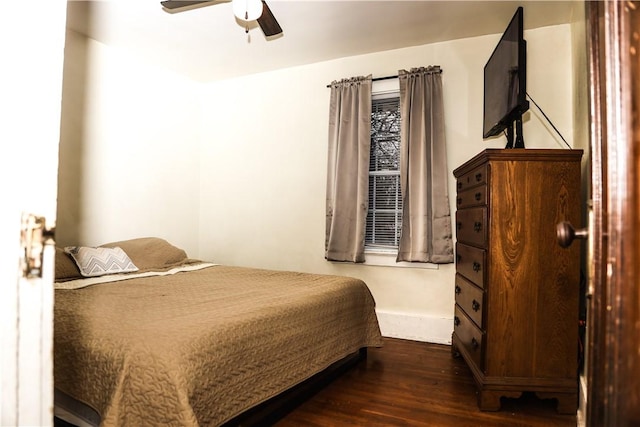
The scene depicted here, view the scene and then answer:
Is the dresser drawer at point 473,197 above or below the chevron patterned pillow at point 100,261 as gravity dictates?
above

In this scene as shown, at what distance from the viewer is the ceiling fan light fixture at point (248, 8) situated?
95.1 inches

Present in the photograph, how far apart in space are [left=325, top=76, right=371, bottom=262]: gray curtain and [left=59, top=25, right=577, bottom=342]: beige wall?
212 mm

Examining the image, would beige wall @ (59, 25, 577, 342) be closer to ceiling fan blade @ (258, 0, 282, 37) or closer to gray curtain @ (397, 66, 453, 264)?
gray curtain @ (397, 66, 453, 264)

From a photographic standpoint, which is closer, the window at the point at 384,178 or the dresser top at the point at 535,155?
the dresser top at the point at 535,155

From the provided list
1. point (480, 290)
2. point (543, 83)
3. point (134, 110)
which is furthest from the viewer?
point (134, 110)

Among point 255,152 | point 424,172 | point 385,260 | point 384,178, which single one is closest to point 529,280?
point 424,172

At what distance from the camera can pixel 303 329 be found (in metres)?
2.16

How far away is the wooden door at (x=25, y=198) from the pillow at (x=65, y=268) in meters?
2.37

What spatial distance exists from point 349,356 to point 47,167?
2514 mm

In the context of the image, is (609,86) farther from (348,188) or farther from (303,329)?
(348,188)

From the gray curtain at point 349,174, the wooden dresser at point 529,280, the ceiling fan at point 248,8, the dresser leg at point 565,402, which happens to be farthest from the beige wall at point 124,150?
the dresser leg at point 565,402

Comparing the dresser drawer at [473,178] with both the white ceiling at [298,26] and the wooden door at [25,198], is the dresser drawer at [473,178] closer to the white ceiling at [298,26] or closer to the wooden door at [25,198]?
the white ceiling at [298,26]

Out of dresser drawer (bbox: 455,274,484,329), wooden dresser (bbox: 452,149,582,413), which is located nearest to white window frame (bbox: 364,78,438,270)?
dresser drawer (bbox: 455,274,484,329)

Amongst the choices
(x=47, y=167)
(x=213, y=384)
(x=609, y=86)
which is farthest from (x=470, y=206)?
(x=47, y=167)
